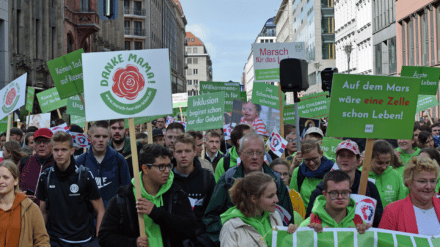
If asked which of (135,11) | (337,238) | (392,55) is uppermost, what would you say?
(135,11)

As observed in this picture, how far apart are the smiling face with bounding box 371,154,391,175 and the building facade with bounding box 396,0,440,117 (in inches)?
1161

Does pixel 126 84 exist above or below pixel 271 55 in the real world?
below

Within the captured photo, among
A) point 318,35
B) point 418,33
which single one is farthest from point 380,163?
point 318,35

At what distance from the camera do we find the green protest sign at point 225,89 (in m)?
15.4

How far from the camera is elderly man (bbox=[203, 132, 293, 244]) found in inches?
199

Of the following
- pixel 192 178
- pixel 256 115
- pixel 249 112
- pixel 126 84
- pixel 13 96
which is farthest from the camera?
pixel 256 115

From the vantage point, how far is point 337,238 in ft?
14.7

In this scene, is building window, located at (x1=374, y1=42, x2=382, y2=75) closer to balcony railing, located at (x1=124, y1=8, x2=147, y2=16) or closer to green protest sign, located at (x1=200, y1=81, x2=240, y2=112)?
green protest sign, located at (x1=200, y1=81, x2=240, y2=112)

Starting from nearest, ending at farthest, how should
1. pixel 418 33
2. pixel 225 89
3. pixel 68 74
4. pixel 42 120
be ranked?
pixel 68 74
pixel 225 89
pixel 42 120
pixel 418 33

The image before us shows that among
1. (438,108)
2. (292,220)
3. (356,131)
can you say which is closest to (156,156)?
(292,220)

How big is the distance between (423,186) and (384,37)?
1728 inches

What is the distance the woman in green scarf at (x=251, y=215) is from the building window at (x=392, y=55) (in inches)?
1628

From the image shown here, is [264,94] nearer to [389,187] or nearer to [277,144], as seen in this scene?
[277,144]

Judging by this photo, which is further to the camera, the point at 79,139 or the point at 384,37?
the point at 384,37
